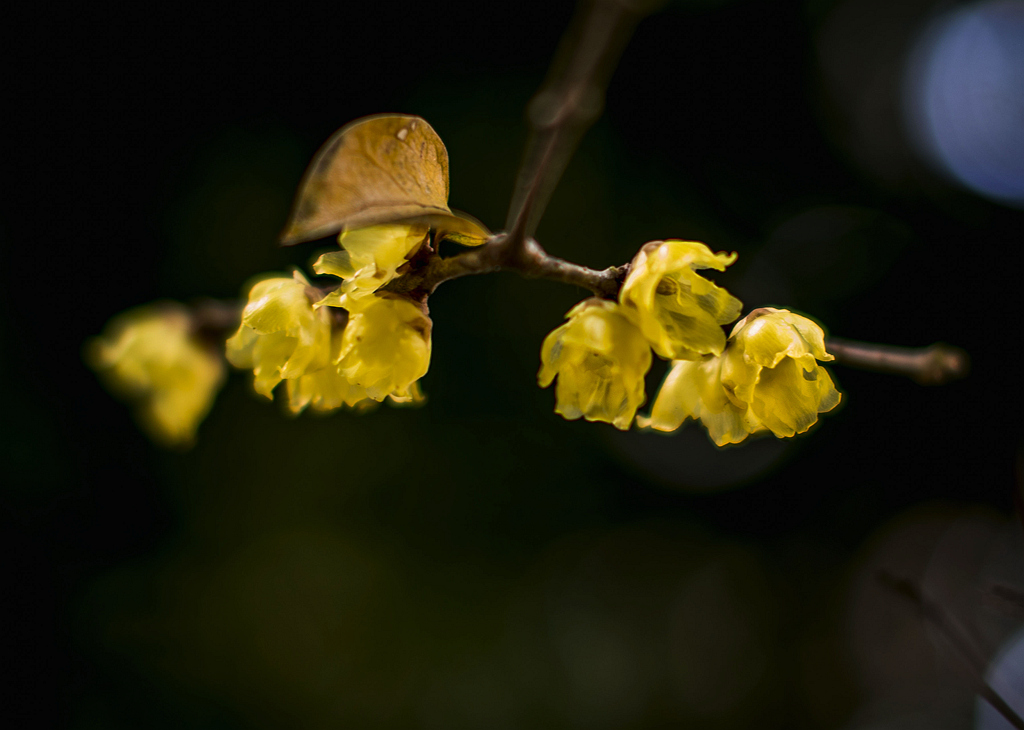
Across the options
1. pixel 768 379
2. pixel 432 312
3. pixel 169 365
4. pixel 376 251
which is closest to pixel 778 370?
pixel 768 379

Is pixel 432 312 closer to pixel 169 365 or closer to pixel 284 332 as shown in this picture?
pixel 169 365

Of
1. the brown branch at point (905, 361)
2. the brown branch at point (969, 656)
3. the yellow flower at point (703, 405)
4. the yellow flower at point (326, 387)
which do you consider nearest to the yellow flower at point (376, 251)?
the yellow flower at point (326, 387)

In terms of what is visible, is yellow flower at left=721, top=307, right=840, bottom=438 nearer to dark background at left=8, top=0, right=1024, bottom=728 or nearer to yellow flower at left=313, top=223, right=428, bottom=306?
yellow flower at left=313, top=223, right=428, bottom=306

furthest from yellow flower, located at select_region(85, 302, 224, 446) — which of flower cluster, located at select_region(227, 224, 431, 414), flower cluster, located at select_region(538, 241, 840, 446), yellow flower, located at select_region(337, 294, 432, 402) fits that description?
flower cluster, located at select_region(538, 241, 840, 446)

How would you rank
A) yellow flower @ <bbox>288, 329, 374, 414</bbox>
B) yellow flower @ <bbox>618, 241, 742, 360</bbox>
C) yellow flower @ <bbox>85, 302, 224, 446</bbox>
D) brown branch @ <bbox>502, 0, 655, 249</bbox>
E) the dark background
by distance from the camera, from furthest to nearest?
the dark background
yellow flower @ <bbox>85, 302, 224, 446</bbox>
yellow flower @ <bbox>288, 329, 374, 414</bbox>
yellow flower @ <bbox>618, 241, 742, 360</bbox>
brown branch @ <bbox>502, 0, 655, 249</bbox>

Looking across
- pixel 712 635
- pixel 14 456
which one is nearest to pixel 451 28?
pixel 14 456

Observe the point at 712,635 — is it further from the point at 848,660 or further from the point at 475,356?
the point at 475,356
